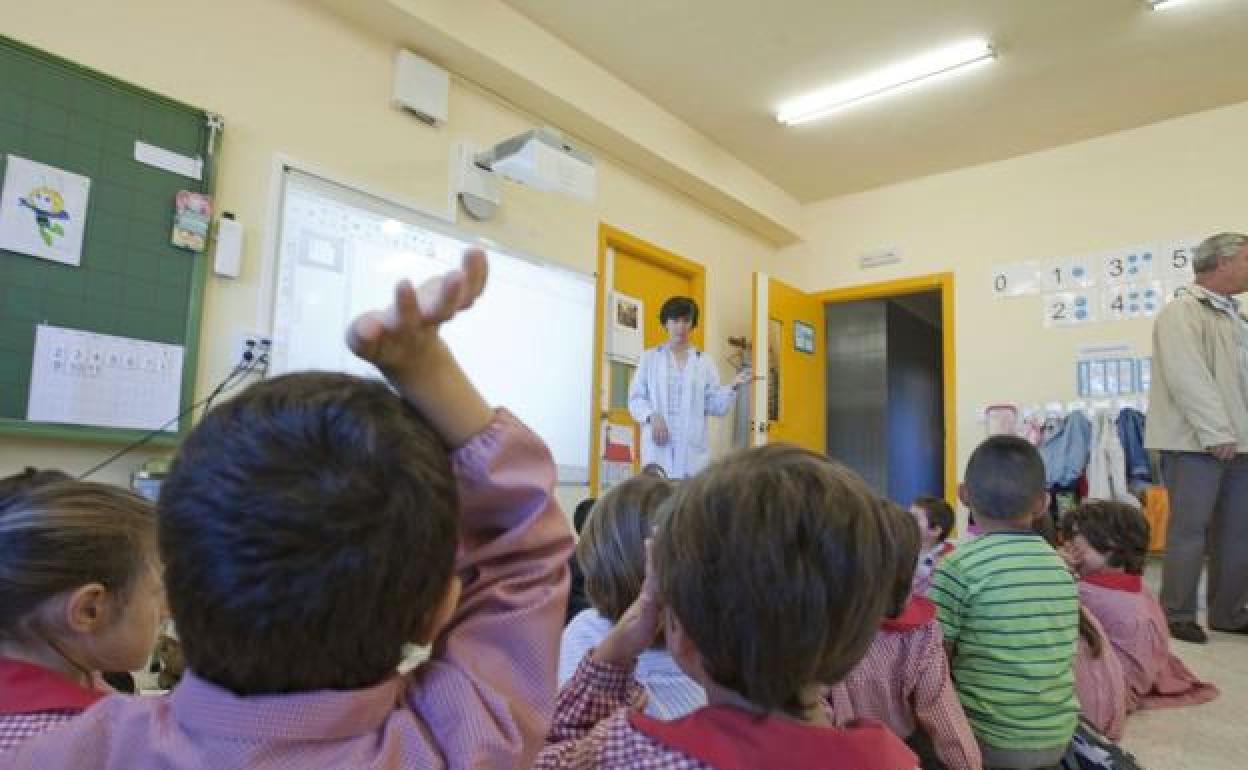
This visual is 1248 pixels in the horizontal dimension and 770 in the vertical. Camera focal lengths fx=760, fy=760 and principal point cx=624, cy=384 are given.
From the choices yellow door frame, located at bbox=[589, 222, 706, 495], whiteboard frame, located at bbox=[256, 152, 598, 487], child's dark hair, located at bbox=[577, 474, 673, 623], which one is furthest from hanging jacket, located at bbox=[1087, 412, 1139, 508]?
child's dark hair, located at bbox=[577, 474, 673, 623]

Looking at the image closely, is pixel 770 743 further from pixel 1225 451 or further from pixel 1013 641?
pixel 1225 451

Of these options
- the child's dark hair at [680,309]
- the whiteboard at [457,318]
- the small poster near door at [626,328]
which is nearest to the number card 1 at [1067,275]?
the child's dark hair at [680,309]

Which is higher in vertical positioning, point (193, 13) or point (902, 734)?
point (193, 13)

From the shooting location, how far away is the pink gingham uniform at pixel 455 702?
1.48 ft

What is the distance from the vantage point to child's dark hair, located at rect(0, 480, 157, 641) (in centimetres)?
75

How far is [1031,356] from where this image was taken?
14.5ft

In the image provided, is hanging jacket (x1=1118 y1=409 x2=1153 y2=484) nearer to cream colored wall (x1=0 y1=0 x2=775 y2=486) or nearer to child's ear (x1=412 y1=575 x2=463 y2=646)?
cream colored wall (x1=0 y1=0 x2=775 y2=486)

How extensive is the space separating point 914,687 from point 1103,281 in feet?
12.6

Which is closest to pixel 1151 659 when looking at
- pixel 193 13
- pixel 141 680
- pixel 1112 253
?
pixel 141 680

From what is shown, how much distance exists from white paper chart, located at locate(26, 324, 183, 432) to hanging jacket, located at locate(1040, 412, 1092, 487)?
394 cm

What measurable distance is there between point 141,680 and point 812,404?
4.16 meters

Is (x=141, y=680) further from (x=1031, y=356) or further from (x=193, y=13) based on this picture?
(x=1031, y=356)

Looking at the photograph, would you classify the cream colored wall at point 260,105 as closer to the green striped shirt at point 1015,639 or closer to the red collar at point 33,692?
the red collar at point 33,692

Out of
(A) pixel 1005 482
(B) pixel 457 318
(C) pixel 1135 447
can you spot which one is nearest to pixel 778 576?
(A) pixel 1005 482
